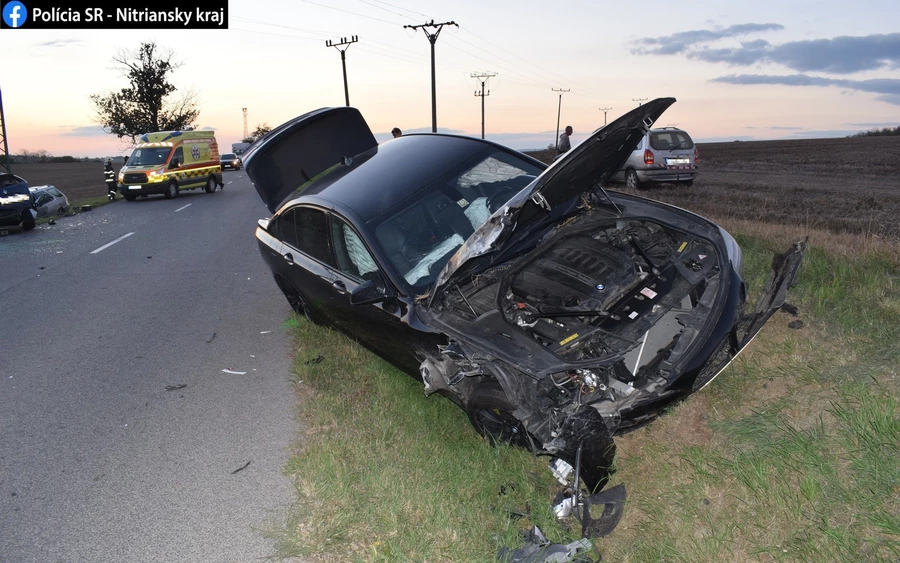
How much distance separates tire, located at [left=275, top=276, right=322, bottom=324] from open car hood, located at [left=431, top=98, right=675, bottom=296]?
2725 millimetres

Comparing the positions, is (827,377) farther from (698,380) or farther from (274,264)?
(274,264)

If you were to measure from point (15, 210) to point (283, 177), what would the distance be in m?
11.3

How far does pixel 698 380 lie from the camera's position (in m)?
3.71

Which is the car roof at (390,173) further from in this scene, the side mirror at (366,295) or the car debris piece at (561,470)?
the car debris piece at (561,470)

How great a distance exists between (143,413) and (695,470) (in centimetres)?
409

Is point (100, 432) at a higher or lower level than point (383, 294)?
lower

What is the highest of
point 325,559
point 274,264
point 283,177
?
point 283,177

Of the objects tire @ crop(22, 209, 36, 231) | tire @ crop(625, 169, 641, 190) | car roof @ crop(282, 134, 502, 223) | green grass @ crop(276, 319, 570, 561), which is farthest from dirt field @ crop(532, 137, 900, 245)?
tire @ crop(22, 209, 36, 231)

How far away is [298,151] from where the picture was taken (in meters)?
7.22

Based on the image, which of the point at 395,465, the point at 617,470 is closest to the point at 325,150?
the point at 395,465

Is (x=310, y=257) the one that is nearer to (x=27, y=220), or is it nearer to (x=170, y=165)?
(x=27, y=220)

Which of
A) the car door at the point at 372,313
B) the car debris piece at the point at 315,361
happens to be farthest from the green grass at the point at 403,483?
the car debris piece at the point at 315,361

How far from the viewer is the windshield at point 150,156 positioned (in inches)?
933

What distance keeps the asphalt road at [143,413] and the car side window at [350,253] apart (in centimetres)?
119
